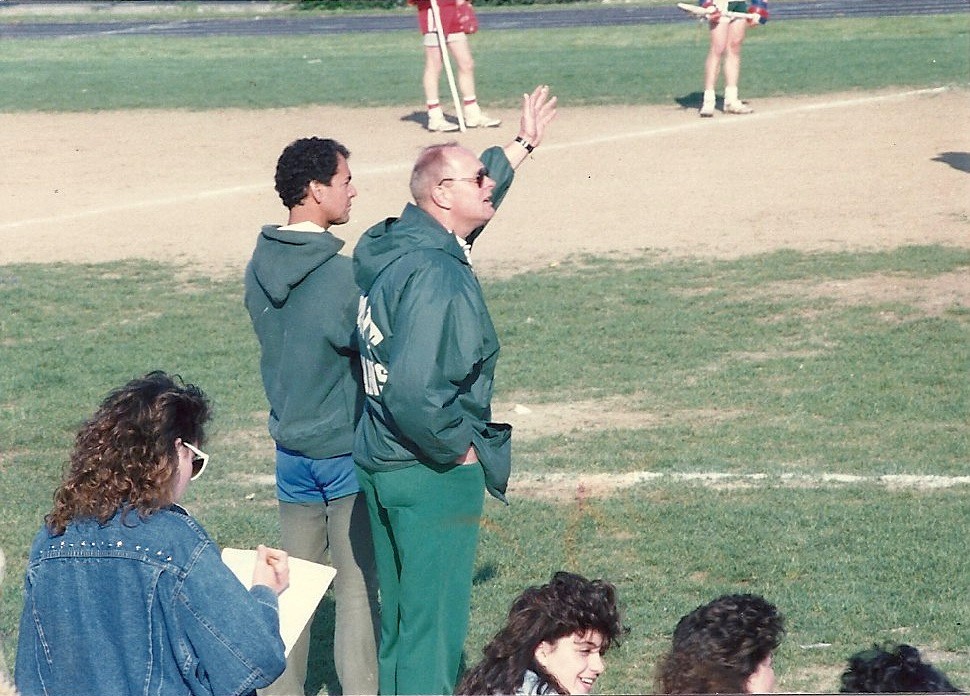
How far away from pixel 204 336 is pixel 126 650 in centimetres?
788

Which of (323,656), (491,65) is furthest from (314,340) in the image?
(491,65)

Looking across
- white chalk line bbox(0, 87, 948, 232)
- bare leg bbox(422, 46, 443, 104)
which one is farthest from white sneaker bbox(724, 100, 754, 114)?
bare leg bbox(422, 46, 443, 104)

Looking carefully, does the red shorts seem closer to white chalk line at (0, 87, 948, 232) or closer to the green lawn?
white chalk line at (0, 87, 948, 232)

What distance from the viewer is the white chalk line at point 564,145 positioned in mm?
15328

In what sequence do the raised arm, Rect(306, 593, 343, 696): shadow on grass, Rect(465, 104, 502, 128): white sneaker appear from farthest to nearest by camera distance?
1. Rect(465, 104, 502, 128): white sneaker
2. Rect(306, 593, 343, 696): shadow on grass
3. the raised arm

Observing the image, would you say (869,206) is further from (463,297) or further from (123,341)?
(463,297)

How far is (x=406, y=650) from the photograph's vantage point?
485 cm

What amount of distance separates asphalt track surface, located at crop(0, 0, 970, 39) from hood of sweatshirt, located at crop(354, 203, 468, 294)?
26753 mm

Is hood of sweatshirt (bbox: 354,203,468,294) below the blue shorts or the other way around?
the other way around

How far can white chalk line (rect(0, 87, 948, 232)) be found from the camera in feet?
50.3

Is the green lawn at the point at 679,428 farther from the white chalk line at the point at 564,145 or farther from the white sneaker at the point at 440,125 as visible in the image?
the white sneaker at the point at 440,125

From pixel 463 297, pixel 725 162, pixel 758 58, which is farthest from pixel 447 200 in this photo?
pixel 758 58

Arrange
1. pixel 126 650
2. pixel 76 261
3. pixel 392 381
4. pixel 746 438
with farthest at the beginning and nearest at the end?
pixel 76 261 → pixel 746 438 → pixel 392 381 → pixel 126 650

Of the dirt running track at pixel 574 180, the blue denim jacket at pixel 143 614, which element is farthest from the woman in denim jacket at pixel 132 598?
the dirt running track at pixel 574 180
